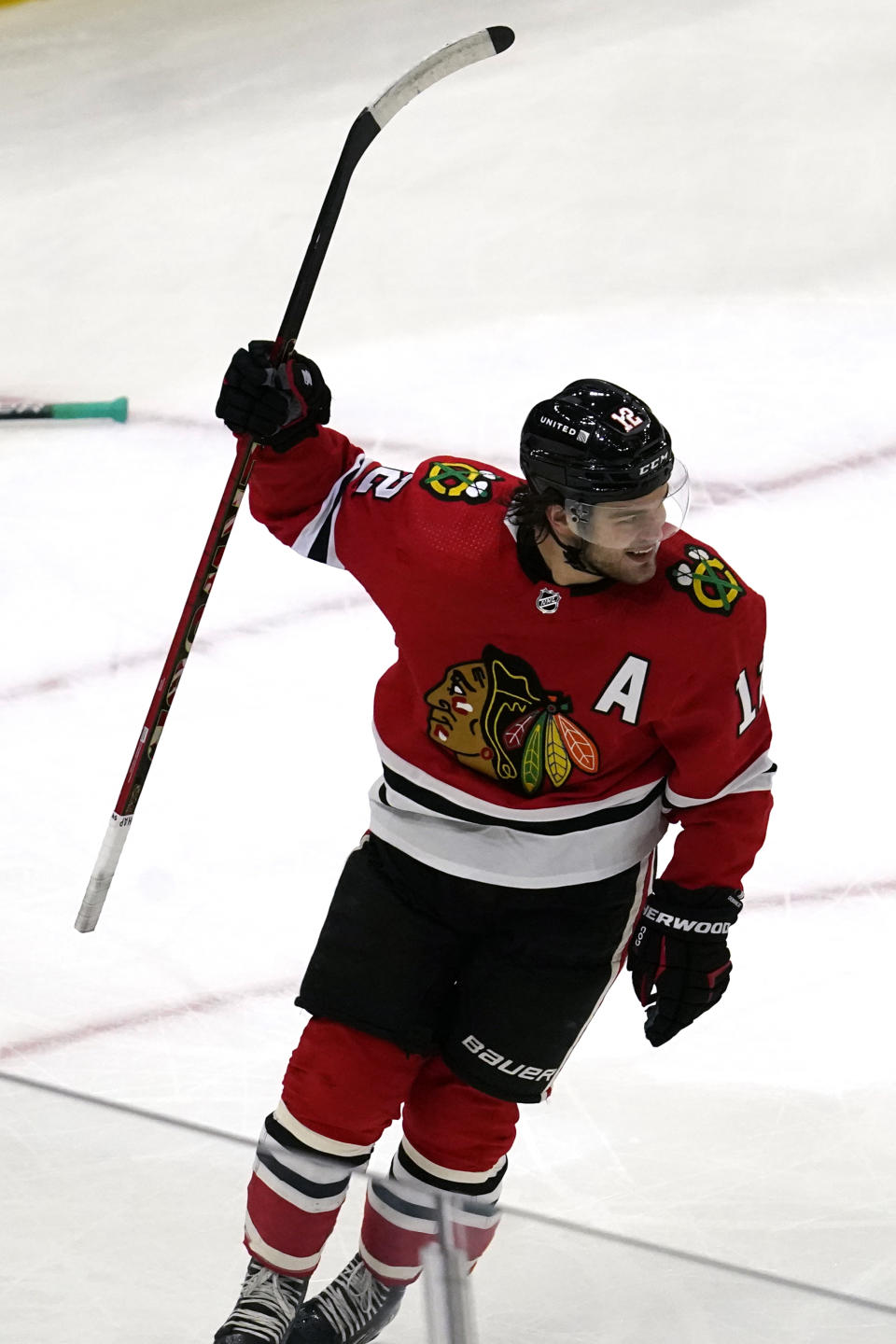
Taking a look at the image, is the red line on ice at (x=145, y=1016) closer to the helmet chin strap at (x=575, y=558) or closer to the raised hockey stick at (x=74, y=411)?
the helmet chin strap at (x=575, y=558)

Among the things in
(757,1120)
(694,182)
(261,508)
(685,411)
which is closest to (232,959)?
(757,1120)

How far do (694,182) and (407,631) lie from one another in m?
2.49

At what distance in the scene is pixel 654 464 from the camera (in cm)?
175

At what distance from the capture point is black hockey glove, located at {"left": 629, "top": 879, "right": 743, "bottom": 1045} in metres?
1.89

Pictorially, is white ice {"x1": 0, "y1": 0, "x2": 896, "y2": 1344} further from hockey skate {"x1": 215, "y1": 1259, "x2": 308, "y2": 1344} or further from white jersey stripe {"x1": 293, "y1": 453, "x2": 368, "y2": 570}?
white jersey stripe {"x1": 293, "y1": 453, "x2": 368, "y2": 570}

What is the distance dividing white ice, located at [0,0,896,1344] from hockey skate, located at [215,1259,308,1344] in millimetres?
35

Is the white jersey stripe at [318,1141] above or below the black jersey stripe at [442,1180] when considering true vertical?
above

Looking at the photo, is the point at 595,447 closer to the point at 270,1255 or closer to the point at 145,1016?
the point at 270,1255

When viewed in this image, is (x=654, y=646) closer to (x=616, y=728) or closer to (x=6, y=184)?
(x=616, y=728)

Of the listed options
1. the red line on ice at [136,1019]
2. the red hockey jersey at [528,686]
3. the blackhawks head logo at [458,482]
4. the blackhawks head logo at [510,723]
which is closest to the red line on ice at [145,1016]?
the red line on ice at [136,1019]

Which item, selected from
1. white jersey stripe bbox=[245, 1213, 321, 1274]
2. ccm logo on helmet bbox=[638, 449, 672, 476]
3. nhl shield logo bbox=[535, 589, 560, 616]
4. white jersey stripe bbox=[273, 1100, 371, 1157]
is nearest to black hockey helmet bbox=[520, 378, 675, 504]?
ccm logo on helmet bbox=[638, 449, 672, 476]

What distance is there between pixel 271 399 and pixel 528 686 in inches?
16.4

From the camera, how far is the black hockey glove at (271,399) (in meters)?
1.85

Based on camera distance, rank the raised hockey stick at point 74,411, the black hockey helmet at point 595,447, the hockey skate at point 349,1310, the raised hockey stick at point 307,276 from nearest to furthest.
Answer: the black hockey helmet at point 595,447, the hockey skate at point 349,1310, the raised hockey stick at point 307,276, the raised hockey stick at point 74,411
